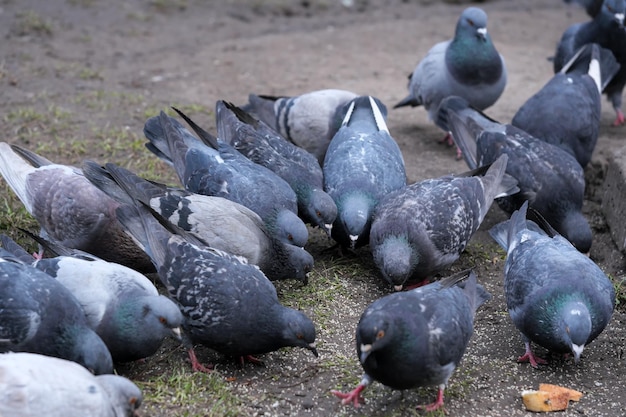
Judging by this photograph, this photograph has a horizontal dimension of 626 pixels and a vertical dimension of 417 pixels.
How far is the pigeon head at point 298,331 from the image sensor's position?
4.62 m

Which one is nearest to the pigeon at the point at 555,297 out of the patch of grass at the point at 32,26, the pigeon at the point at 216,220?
the pigeon at the point at 216,220

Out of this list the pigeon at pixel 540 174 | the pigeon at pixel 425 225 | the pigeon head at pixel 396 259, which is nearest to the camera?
the pigeon head at pixel 396 259

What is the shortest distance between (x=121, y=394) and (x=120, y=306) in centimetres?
75

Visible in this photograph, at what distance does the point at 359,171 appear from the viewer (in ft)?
20.8

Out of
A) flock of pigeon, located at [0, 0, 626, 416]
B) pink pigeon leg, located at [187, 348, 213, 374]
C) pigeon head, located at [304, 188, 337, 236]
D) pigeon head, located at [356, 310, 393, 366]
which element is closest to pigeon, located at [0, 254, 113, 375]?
flock of pigeon, located at [0, 0, 626, 416]

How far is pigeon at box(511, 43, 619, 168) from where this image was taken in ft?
23.5

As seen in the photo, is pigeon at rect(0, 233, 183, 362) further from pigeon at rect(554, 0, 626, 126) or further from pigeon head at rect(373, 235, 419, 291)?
pigeon at rect(554, 0, 626, 126)

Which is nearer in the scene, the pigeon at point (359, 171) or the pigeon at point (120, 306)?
the pigeon at point (120, 306)

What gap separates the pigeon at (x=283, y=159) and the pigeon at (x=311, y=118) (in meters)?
0.63

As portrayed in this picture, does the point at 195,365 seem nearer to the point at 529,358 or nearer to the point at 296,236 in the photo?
the point at 296,236

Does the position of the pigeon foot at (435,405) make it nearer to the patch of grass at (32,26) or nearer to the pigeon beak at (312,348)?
the pigeon beak at (312,348)

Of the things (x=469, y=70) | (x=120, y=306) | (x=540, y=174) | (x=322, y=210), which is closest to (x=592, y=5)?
(x=469, y=70)

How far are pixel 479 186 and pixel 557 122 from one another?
1491mm

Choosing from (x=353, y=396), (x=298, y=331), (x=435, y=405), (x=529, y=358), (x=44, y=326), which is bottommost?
(x=529, y=358)
